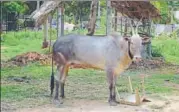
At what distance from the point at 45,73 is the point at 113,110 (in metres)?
5.10

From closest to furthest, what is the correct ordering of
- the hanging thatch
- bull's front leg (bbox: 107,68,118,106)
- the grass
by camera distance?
bull's front leg (bbox: 107,68,118,106)
the grass
the hanging thatch

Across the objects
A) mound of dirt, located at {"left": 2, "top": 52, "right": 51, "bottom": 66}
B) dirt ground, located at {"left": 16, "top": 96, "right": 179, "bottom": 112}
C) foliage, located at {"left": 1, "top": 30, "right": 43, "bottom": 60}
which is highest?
foliage, located at {"left": 1, "top": 30, "right": 43, "bottom": 60}

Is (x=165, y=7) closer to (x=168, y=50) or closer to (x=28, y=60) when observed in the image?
(x=168, y=50)

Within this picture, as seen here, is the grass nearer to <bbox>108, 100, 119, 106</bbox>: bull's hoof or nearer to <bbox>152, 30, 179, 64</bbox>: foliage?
<bbox>108, 100, 119, 106</bbox>: bull's hoof

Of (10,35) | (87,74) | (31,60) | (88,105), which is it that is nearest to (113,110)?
(88,105)

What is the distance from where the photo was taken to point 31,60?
16578 mm

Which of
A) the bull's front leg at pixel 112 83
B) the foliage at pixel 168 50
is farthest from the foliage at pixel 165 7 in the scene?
the bull's front leg at pixel 112 83

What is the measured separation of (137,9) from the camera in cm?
1716

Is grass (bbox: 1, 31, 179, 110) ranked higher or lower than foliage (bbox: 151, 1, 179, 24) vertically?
lower

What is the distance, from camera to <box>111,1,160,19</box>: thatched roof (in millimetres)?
16719

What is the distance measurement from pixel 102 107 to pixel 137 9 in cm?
836

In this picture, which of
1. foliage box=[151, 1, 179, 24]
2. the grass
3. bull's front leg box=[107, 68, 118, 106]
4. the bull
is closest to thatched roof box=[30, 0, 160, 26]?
foliage box=[151, 1, 179, 24]

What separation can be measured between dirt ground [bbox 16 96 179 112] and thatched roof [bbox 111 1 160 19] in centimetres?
716

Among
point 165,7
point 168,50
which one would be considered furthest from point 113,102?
point 165,7
